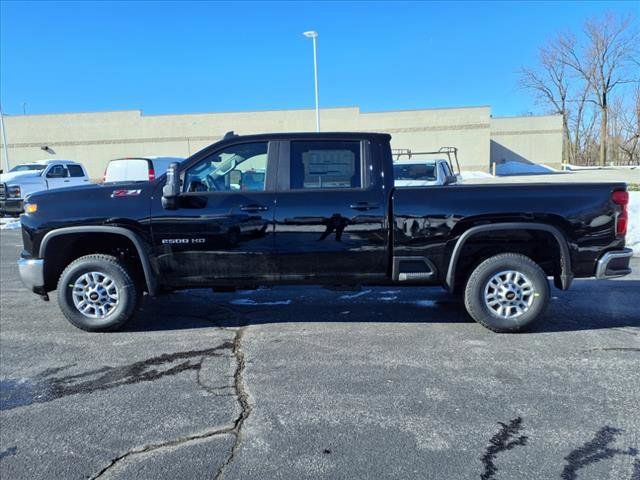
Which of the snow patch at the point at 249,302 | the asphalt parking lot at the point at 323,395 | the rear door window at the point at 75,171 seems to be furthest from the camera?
the rear door window at the point at 75,171

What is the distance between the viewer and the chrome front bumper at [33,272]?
16.4 ft

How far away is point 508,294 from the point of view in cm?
493

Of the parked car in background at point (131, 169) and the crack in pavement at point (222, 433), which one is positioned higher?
the parked car in background at point (131, 169)

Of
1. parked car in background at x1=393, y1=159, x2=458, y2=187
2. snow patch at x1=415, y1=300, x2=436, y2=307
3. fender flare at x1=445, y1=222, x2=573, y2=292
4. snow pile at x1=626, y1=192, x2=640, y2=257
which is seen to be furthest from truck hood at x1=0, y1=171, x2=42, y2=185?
snow pile at x1=626, y1=192, x2=640, y2=257

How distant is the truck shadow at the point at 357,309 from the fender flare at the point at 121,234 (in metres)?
0.68

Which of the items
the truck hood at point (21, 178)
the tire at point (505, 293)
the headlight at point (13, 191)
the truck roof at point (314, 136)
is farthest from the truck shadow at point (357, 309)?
the truck hood at point (21, 178)

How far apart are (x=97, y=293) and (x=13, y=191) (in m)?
14.0

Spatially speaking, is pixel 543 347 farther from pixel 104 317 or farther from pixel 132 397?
pixel 104 317

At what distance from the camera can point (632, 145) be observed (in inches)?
2306

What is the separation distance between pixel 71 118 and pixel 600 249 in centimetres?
4368

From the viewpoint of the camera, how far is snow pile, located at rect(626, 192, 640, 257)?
916 centimetres

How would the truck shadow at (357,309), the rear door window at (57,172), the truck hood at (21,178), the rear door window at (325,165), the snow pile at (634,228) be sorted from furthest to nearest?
the rear door window at (57,172)
the truck hood at (21,178)
the snow pile at (634,228)
the truck shadow at (357,309)
the rear door window at (325,165)

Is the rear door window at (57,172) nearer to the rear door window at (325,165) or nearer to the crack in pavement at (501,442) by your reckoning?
the rear door window at (325,165)

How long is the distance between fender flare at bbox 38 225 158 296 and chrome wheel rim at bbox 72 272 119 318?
1.27 ft
